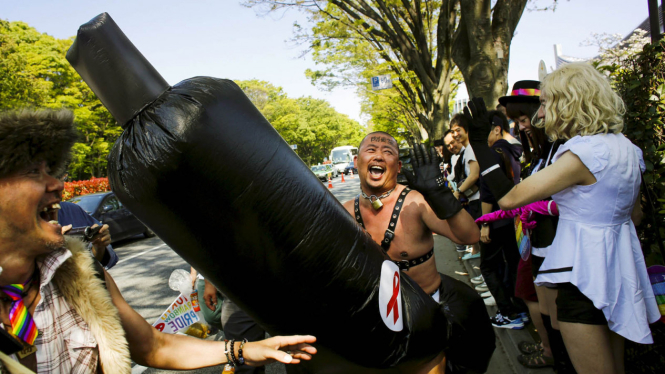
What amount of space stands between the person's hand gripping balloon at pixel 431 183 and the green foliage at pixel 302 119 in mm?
38324

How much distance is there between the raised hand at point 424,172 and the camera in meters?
2.12

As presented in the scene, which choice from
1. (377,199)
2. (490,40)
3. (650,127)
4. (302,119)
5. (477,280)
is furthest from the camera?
(302,119)

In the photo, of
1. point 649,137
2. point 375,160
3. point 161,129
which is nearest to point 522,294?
point 649,137

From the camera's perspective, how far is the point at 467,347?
2.08 metres

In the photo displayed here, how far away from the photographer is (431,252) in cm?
244

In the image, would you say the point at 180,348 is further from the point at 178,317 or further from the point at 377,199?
the point at 178,317

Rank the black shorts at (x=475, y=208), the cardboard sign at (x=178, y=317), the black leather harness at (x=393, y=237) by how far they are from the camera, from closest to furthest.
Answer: the black leather harness at (x=393, y=237)
the cardboard sign at (x=178, y=317)
the black shorts at (x=475, y=208)

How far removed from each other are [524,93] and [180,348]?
114 inches

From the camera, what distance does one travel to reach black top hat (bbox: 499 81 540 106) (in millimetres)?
2992

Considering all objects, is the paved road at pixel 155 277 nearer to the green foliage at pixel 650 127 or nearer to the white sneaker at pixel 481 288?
the white sneaker at pixel 481 288

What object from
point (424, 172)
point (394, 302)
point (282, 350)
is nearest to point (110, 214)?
point (424, 172)

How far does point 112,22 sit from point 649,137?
2.89 metres

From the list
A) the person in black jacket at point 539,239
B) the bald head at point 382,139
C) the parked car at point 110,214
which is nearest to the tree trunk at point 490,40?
the person in black jacket at point 539,239

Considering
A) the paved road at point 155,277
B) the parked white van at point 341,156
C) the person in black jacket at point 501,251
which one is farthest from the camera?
the parked white van at point 341,156
